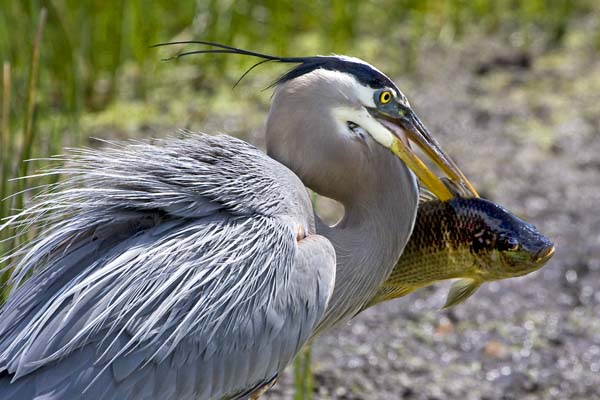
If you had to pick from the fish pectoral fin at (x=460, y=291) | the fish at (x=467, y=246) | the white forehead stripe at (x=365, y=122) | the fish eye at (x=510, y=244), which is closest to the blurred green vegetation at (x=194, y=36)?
the white forehead stripe at (x=365, y=122)

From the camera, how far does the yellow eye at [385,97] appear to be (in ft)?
10.6

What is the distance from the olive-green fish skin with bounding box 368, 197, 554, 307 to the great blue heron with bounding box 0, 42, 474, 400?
64 millimetres

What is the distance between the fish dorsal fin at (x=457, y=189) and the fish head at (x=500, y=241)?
0.13 meters

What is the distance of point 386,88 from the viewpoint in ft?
10.6

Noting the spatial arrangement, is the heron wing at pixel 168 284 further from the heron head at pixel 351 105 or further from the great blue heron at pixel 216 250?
the heron head at pixel 351 105

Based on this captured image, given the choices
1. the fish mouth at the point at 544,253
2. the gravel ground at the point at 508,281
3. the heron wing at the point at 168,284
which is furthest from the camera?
the gravel ground at the point at 508,281

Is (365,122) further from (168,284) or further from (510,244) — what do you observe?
(168,284)

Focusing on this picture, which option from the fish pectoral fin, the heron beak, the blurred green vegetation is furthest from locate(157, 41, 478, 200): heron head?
the blurred green vegetation

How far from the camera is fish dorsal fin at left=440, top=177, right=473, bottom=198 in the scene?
11.0 feet

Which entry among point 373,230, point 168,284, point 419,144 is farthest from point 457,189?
point 168,284

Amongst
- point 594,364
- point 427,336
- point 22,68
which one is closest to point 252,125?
point 22,68

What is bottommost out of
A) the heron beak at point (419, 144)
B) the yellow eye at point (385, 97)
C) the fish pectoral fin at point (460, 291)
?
the fish pectoral fin at point (460, 291)

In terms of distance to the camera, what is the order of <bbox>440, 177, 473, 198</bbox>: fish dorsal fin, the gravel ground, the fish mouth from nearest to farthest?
the fish mouth < <bbox>440, 177, 473, 198</bbox>: fish dorsal fin < the gravel ground

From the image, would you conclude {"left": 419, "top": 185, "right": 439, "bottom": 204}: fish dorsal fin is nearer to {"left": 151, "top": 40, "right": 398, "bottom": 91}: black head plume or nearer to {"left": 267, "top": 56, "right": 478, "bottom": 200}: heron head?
{"left": 267, "top": 56, "right": 478, "bottom": 200}: heron head
